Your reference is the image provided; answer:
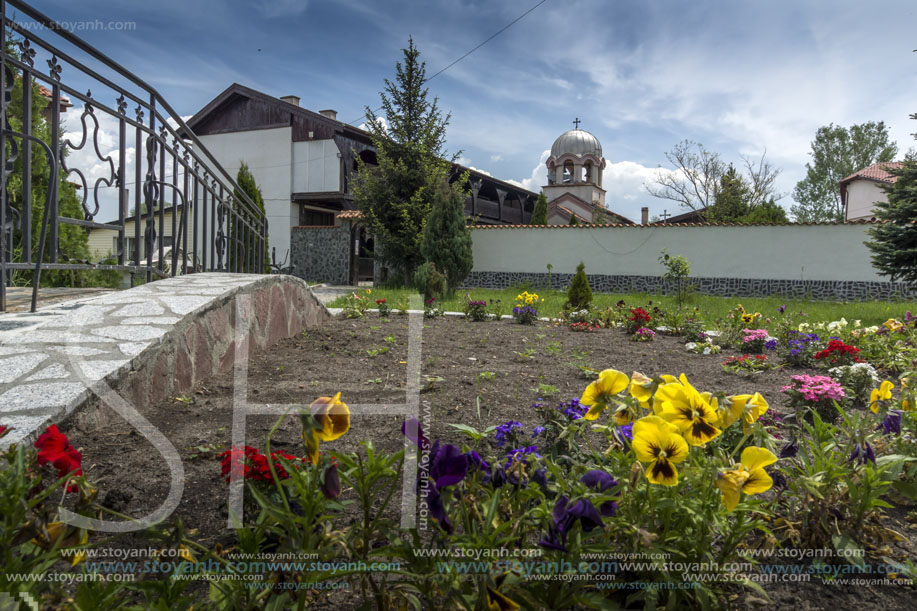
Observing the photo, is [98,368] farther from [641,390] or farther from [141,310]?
[641,390]

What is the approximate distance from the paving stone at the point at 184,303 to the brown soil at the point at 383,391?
408 mm

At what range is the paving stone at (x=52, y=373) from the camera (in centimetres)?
193

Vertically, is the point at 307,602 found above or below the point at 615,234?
below

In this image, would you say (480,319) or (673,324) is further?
(480,319)

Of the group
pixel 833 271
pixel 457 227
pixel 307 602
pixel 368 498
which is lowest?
pixel 307 602

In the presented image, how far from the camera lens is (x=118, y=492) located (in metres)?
1.45

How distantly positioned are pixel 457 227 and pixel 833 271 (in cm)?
892

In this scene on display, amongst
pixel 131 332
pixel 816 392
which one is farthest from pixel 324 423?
pixel 816 392

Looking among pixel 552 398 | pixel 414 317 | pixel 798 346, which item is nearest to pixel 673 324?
pixel 798 346

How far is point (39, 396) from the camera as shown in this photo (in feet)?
5.90

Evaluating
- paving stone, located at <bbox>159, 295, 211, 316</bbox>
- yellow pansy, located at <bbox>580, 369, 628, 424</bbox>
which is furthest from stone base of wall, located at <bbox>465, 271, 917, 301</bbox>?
yellow pansy, located at <bbox>580, 369, 628, 424</bbox>

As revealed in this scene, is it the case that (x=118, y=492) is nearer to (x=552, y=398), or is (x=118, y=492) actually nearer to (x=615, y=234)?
(x=552, y=398)

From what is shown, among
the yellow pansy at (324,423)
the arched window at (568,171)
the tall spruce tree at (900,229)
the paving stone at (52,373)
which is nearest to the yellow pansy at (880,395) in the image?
the yellow pansy at (324,423)

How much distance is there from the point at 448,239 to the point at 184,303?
9259 mm
